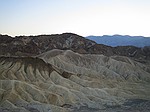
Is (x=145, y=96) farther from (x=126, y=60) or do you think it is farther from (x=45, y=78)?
(x=126, y=60)

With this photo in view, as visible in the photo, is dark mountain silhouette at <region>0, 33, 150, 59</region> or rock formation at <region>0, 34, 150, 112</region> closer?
rock formation at <region>0, 34, 150, 112</region>

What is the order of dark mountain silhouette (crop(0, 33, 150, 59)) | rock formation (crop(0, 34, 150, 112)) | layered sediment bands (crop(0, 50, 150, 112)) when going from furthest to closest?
dark mountain silhouette (crop(0, 33, 150, 59))
rock formation (crop(0, 34, 150, 112))
layered sediment bands (crop(0, 50, 150, 112))

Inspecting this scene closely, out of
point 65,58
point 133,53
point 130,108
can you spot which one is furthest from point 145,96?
point 133,53

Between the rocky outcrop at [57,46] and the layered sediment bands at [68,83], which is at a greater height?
the rocky outcrop at [57,46]

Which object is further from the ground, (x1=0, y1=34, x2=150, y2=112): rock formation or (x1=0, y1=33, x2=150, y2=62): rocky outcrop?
(x1=0, y1=33, x2=150, y2=62): rocky outcrop

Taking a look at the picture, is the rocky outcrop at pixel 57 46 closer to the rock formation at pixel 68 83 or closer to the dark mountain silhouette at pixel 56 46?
the dark mountain silhouette at pixel 56 46

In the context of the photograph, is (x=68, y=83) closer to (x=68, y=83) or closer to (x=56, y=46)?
(x=68, y=83)

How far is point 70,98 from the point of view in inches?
2763

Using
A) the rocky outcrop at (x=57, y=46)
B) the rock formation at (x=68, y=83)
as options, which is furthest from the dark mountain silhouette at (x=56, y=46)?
the rock formation at (x=68, y=83)

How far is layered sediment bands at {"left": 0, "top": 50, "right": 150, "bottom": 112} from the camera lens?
64.5 metres

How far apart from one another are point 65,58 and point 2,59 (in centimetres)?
2784

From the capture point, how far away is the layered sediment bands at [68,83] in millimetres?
64500

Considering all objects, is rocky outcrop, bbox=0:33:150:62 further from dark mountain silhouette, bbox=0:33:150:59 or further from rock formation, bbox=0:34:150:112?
rock formation, bbox=0:34:150:112

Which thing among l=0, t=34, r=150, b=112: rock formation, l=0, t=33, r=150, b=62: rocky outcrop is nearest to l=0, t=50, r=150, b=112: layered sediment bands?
l=0, t=34, r=150, b=112: rock formation
